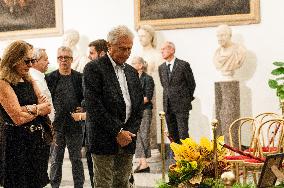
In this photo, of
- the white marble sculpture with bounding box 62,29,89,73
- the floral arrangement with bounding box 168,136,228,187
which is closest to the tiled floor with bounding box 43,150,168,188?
the white marble sculpture with bounding box 62,29,89,73

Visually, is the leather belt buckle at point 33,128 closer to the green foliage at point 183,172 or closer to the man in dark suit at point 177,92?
the green foliage at point 183,172

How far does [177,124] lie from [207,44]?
208cm

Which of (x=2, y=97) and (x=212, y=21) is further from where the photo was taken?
(x=212, y=21)

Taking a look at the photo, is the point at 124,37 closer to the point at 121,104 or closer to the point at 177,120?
the point at 121,104

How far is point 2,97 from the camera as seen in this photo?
13.4ft

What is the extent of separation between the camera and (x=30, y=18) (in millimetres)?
11820

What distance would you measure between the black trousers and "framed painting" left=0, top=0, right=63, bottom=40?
3.72 metres

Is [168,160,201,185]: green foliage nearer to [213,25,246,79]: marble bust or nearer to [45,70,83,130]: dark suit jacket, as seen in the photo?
[45,70,83,130]: dark suit jacket

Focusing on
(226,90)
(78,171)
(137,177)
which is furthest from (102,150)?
(226,90)

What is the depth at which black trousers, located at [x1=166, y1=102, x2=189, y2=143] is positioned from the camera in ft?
28.5

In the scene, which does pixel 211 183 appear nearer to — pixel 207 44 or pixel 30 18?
pixel 207 44

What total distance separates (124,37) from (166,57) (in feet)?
16.0

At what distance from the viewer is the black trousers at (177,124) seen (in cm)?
870

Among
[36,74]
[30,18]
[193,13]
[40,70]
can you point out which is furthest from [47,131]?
[30,18]
